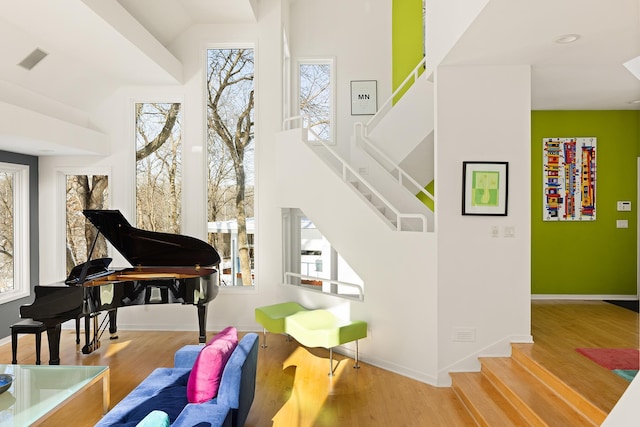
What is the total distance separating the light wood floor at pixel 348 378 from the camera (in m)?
3.80

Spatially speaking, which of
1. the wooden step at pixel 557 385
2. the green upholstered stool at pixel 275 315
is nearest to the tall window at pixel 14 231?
the green upholstered stool at pixel 275 315

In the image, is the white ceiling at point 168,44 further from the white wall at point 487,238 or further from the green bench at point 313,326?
the green bench at point 313,326

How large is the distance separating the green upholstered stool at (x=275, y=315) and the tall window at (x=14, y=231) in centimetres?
368

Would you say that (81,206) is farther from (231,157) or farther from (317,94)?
(317,94)

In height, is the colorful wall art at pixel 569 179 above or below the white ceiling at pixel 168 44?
below

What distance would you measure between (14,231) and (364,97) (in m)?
5.98

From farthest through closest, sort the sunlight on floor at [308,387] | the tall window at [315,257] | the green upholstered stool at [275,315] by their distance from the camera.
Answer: the tall window at [315,257], the green upholstered stool at [275,315], the sunlight on floor at [308,387]

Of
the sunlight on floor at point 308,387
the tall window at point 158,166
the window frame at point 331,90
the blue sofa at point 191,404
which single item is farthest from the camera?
the window frame at point 331,90

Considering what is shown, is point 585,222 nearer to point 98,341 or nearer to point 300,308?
point 300,308

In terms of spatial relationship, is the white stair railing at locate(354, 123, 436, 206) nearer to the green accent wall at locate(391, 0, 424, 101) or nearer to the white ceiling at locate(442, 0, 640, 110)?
the green accent wall at locate(391, 0, 424, 101)

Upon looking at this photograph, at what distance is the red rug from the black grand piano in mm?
4200

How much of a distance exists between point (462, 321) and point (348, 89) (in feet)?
15.7

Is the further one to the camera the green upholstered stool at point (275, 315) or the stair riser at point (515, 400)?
the green upholstered stool at point (275, 315)

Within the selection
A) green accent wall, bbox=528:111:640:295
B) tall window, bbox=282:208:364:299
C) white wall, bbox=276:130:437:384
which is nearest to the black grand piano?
white wall, bbox=276:130:437:384
